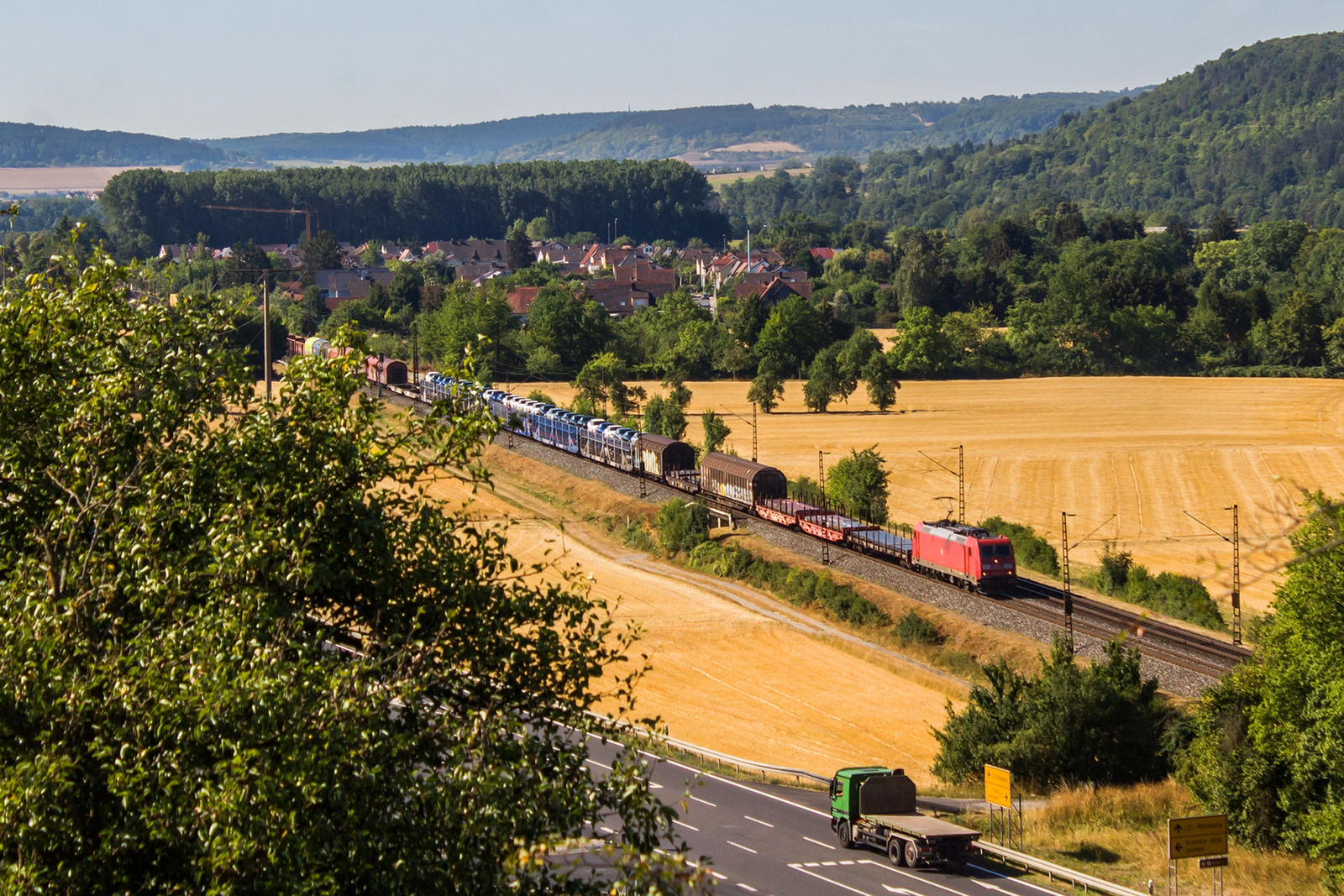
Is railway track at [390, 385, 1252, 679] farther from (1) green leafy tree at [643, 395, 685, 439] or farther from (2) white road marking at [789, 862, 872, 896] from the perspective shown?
(1) green leafy tree at [643, 395, 685, 439]

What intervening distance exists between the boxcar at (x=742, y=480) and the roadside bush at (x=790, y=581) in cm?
379

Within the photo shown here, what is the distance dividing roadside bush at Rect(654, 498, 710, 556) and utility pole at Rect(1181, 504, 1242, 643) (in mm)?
22847

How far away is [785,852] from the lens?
2630 centimetres

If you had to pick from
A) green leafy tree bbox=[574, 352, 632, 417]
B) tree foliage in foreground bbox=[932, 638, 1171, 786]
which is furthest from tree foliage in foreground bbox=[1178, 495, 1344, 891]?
green leafy tree bbox=[574, 352, 632, 417]

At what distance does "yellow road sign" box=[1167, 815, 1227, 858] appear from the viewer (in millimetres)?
21969

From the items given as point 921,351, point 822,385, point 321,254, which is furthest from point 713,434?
point 321,254

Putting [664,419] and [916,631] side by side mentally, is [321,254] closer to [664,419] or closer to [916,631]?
[664,419]

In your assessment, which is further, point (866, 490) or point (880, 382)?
point (880, 382)

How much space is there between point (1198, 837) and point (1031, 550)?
35.3 meters

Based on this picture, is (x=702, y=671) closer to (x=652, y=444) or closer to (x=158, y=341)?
(x=652, y=444)

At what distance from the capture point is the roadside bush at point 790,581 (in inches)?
1939

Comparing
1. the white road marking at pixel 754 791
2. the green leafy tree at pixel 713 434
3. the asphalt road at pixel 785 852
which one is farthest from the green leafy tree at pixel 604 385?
the asphalt road at pixel 785 852

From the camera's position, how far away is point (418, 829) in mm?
11070

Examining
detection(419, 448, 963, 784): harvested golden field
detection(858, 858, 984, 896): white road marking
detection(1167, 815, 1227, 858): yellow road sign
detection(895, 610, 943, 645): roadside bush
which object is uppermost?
detection(1167, 815, 1227, 858): yellow road sign
